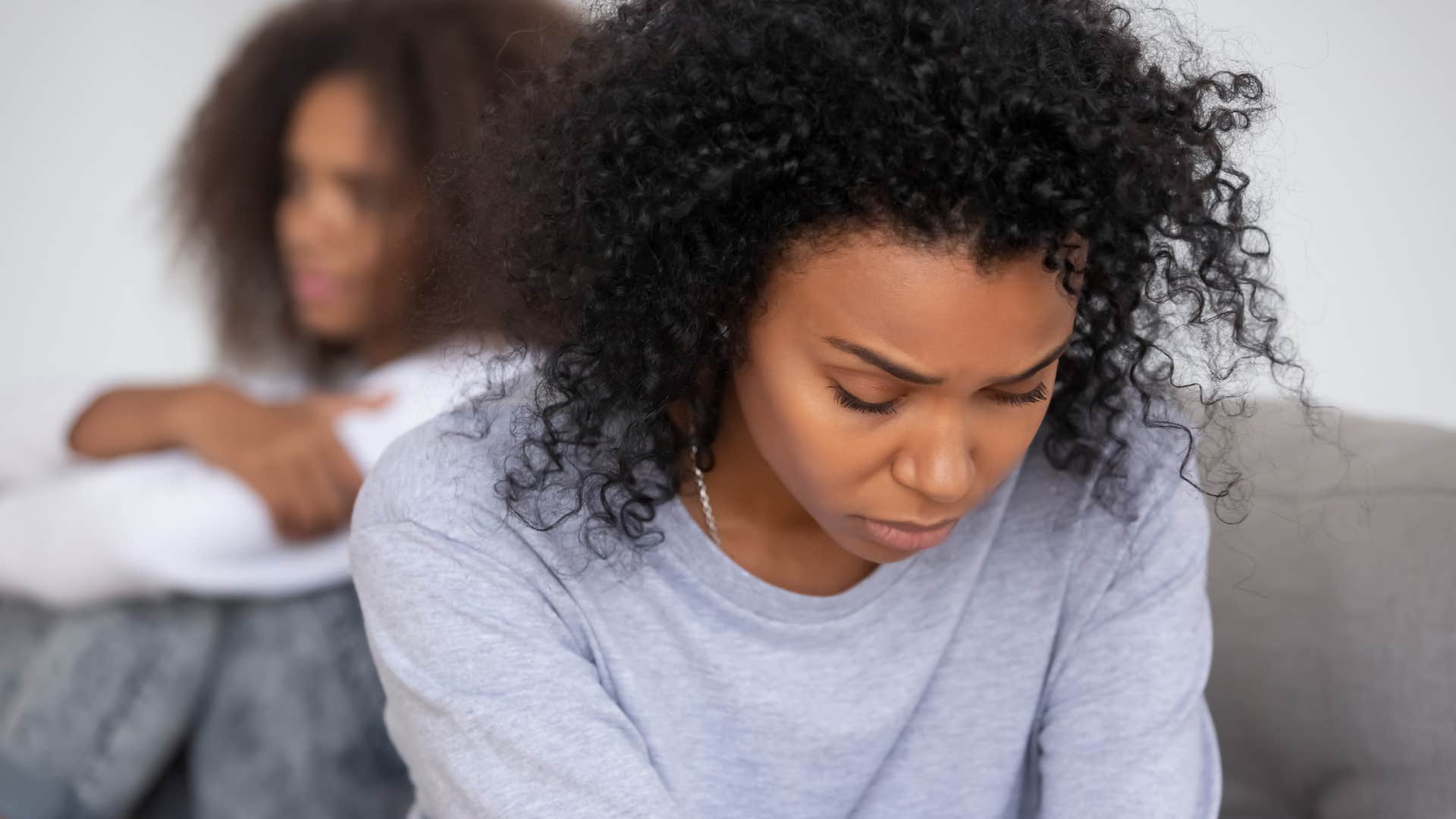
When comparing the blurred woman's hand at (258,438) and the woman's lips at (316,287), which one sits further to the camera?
the woman's lips at (316,287)

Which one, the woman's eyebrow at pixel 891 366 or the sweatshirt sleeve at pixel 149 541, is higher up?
the woman's eyebrow at pixel 891 366

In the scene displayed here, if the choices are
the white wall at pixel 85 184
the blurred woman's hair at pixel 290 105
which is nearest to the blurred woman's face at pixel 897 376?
the blurred woman's hair at pixel 290 105

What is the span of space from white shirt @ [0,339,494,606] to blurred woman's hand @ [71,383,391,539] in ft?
0.05

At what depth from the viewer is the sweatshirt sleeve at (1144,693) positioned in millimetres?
1104

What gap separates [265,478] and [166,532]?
0.15 metres

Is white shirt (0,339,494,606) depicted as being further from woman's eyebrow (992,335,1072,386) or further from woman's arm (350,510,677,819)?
woman's eyebrow (992,335,1072,386)

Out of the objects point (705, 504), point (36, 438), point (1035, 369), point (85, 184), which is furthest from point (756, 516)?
point (85, 184)

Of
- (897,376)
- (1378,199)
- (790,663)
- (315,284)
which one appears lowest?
(790,663)

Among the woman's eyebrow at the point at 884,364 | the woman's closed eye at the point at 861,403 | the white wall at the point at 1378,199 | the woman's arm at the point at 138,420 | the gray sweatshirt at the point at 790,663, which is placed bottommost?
the woman's arm at the point at 138,420

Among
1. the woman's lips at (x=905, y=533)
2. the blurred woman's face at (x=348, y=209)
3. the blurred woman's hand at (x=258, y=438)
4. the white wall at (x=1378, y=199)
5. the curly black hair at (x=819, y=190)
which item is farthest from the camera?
the white wall at (x=1378, y=199)

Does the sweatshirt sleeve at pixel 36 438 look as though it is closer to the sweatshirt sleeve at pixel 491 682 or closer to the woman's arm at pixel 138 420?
the woman's arm at pixel 138 420

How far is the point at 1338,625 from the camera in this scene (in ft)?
4.14

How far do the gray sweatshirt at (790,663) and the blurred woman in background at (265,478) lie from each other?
19 centimetres

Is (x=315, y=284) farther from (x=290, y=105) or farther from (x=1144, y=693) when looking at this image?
(x=1144, y=693)
